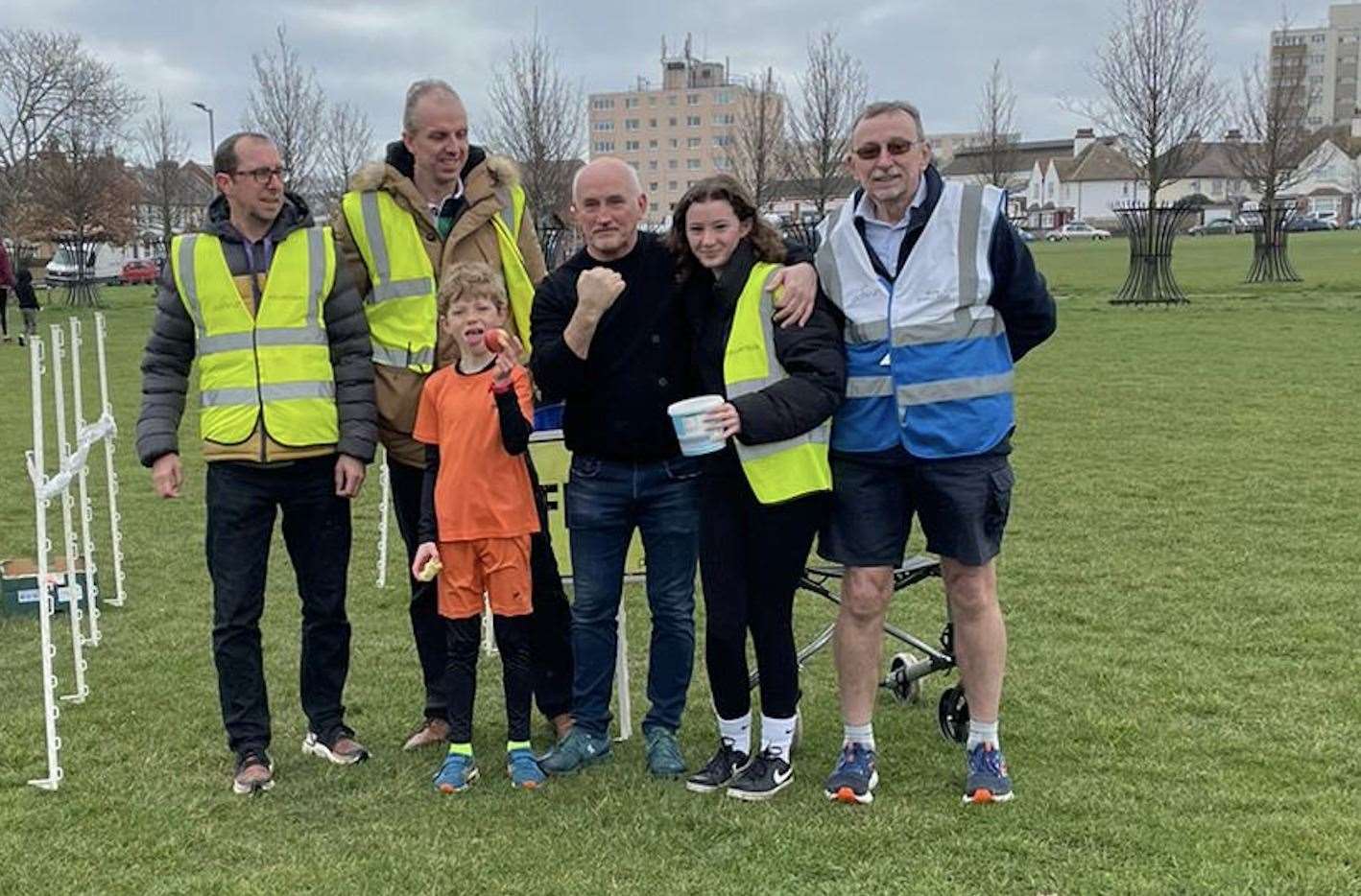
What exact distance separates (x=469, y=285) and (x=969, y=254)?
1.64 m

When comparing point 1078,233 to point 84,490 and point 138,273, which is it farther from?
point 84,490

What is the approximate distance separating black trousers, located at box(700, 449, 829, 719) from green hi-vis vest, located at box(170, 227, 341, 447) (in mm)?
1407

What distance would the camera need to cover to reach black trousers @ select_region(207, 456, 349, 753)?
173 inches

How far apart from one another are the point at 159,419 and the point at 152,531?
4.82 metres

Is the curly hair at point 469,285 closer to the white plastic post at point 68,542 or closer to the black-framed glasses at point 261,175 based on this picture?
the black-framed glasses at point 261,175

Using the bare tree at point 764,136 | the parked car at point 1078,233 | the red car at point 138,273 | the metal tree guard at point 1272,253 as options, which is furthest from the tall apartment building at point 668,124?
the metal tree guard at point 1272,253

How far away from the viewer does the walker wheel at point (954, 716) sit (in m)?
4.64

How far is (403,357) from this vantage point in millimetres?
4566

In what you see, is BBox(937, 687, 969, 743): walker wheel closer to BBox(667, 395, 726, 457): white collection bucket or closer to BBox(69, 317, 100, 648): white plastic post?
BBox(667, 395, 726, 457): white collection bucket

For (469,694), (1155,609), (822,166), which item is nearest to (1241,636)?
(1155,609)

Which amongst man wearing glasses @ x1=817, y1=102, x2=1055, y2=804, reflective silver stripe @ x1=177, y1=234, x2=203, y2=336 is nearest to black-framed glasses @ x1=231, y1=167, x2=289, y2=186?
reflective silver stripe @ x1=177, y1=234, x2=203, y2=336

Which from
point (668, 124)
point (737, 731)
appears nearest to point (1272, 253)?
point (737, 731)

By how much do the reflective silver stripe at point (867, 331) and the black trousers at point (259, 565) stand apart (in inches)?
73.6

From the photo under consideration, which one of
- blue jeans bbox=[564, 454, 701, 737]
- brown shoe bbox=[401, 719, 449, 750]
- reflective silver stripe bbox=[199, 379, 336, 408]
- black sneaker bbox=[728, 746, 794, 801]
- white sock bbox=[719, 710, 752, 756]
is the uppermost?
reflective silver stripe bbox=[199, 379, 336, 408]
